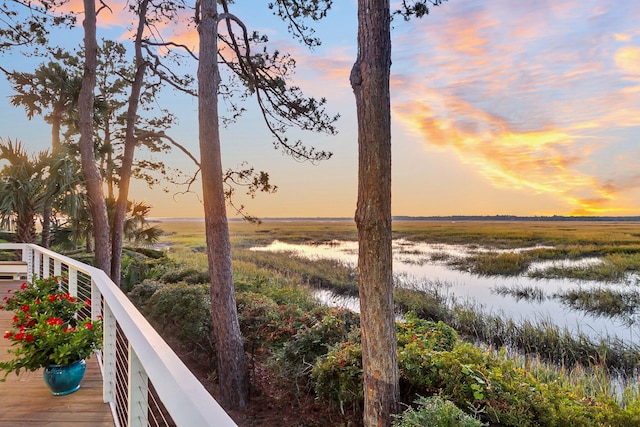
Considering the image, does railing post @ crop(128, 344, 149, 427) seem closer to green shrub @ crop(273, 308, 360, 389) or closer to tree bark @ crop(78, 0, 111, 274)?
green shrub @ crop(273, 308, 360, 389)

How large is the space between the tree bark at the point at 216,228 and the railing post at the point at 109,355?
298 centimetres

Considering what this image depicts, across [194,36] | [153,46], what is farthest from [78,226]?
[194,36]

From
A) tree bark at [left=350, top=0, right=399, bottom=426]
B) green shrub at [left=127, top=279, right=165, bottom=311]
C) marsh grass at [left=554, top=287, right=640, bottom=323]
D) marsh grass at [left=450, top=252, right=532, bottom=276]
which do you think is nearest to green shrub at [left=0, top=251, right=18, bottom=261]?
green shrub at [left=127, top=279, right=165, bottom=311]

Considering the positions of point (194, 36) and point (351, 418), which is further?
point (194, 36)

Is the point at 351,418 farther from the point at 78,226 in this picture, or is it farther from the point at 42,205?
the point at 78,226

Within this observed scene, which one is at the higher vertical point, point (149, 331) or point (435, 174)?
point (435, 174)

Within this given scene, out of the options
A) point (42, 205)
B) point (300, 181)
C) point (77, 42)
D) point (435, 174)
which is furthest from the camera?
point (435, 174)

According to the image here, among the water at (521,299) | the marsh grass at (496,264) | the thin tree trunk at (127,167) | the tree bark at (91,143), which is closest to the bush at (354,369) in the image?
the water at (521,299)

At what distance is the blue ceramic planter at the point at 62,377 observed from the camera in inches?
124

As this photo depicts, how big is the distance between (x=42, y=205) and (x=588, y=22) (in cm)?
1421

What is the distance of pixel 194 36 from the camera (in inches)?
447

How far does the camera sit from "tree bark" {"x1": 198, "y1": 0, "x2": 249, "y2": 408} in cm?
598

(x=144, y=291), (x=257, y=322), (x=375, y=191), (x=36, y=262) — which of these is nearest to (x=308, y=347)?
(x=257, y=322)

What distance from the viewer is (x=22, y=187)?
1044cm
